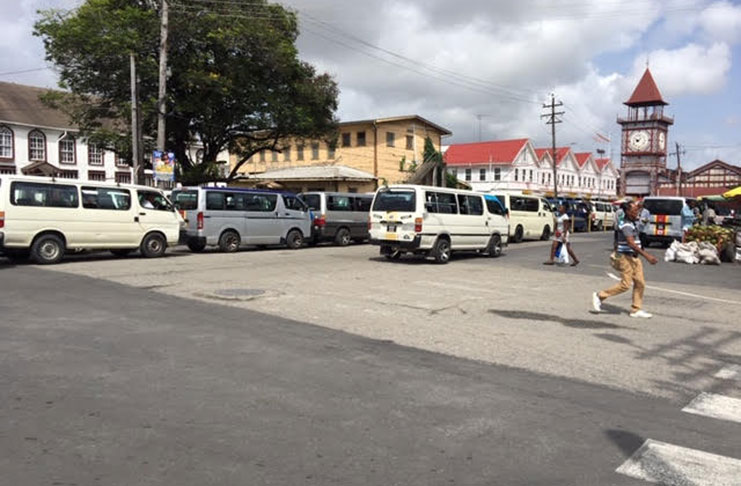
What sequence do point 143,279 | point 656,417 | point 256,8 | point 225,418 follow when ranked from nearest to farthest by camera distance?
point 225,418 < point 656,417 < point 143,279 < point 256,8

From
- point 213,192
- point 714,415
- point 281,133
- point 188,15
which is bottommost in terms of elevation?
point 714,415

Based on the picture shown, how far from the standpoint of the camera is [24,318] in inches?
294

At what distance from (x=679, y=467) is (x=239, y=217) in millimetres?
16223

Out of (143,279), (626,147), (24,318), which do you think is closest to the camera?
(24,318)

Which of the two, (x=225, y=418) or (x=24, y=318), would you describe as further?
(x=24, y=318)

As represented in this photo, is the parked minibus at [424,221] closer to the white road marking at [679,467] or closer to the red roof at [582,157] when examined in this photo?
the white road marking at [679,467]

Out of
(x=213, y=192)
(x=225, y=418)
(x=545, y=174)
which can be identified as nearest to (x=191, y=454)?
(x=225, y=418)

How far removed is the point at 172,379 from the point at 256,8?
84.5 feet

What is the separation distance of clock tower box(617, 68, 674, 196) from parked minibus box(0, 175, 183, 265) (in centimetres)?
8781

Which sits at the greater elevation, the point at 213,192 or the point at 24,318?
the point at 213,192

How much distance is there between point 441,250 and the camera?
16109mm

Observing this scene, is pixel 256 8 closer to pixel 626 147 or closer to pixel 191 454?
pixel 191 454

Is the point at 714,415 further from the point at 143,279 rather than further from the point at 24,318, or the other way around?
the point at 143,279

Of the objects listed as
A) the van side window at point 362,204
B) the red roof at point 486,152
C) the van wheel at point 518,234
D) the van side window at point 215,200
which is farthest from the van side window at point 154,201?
the red roof at point 486,152
